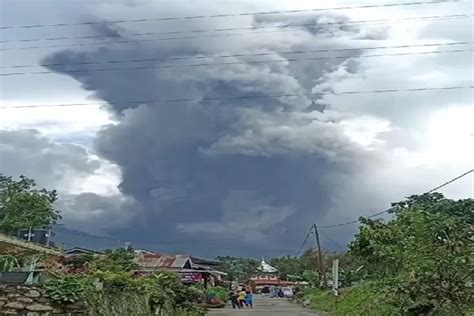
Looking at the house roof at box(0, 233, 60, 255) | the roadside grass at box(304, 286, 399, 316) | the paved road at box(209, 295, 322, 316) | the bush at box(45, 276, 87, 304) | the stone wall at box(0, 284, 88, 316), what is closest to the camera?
the stone wall at box(0, 284, 88, 316)

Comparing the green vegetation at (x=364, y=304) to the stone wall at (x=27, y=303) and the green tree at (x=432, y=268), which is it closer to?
the green tree at (x=432, y=268)

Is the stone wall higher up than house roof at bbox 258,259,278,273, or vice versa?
house roof at bbox 258,259,278,273

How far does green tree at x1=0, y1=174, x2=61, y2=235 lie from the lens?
45.5 metres

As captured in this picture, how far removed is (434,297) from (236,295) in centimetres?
2483

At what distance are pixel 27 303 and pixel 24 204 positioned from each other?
3699 centimetres

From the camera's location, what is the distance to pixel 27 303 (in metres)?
11.5

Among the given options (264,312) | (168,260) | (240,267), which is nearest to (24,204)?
(168,260)

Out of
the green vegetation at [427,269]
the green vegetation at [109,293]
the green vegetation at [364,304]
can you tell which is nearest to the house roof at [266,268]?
the green vegetation at [364,304]

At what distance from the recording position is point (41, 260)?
1911 cm

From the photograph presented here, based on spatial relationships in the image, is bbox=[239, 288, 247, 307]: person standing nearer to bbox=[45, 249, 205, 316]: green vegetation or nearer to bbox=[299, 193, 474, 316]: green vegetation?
bbox=[45, 249, 205, 316]: green vegetation

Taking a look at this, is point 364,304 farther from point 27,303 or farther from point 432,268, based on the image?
point 27,303

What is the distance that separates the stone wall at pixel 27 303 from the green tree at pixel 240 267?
234 feet

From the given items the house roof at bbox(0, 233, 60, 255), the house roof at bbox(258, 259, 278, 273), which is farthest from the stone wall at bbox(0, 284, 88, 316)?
the house roof at bbox(258, 259, 278, 273)

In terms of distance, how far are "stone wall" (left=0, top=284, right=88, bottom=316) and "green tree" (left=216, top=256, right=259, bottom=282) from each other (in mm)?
71443
